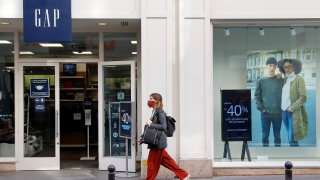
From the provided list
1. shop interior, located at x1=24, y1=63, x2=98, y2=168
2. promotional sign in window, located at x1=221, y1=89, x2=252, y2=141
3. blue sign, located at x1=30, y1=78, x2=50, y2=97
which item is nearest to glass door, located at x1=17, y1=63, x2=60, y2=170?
blue sign, located at x1=30, y1=78, x2=50, y2=97

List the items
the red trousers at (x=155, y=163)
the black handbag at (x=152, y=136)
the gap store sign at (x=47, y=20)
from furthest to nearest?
the gap store sign at (x=47, y=20) → the red trousers at (x=155, y=163) → the black handbag at (x=152, y=136)

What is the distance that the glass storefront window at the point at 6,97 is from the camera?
12.3 meters

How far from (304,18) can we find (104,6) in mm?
4307

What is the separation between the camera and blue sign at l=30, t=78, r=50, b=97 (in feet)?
40.3

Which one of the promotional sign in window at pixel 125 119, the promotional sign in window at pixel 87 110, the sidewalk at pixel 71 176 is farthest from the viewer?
the promotional sign in window at pixel 87 110

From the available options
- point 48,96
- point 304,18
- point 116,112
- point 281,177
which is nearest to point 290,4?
point 304,18

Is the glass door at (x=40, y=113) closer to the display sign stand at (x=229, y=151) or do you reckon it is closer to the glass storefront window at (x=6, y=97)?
the glass storefront window at (x=6, y=97)

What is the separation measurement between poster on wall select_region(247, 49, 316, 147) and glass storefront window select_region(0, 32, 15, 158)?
561 centimetres

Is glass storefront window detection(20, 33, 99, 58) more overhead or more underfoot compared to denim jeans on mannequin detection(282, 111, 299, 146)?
more overhead

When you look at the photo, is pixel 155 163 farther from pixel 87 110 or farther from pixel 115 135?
pixel 87 110

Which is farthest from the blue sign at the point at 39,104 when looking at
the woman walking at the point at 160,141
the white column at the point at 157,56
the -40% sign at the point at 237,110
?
the -40% sign at the point at 237,110

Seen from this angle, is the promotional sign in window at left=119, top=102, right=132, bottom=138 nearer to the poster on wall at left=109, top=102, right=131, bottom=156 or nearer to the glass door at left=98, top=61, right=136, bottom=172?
the glass door at left=98, top=61, right=136, bottom=172

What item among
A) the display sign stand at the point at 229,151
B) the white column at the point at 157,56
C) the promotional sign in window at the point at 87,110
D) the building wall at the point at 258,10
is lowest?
the display sign stand at the point at 229,151

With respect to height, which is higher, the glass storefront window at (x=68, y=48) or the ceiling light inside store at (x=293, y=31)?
the ceiling light inside store at (x=293, y=31)
